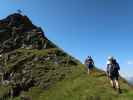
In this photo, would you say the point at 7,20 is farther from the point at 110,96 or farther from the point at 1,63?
the point at 110,96

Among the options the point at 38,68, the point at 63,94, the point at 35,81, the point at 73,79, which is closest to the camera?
the point at 63,94

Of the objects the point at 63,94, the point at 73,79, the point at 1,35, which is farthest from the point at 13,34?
the point at 63,94

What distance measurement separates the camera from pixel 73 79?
4569 cm

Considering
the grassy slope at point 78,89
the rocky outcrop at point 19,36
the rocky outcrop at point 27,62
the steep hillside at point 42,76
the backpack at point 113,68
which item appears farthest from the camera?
the rocky outcrop at point 19,36

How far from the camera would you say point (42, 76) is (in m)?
50.7

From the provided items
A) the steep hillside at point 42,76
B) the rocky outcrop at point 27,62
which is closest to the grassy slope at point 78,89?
the steep hillside at point 42,76

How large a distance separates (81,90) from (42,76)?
47.0 ft

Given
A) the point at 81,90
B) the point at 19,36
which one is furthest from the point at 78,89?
the point at 19,36

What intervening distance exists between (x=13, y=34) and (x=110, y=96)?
1999 inches

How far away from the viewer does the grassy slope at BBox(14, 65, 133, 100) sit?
104ft

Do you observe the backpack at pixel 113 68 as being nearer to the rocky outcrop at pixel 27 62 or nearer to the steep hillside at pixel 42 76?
the steep hillside at pixel 42 76

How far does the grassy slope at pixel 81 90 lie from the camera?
104ft

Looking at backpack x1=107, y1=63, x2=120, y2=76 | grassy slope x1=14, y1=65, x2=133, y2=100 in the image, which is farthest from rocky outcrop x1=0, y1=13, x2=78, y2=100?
backpack x1=107, y1=63, x2=120, y2=76

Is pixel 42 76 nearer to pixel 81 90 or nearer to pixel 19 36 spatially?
pixel 81 90
